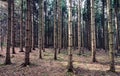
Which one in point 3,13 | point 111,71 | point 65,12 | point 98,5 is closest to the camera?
point 111,71

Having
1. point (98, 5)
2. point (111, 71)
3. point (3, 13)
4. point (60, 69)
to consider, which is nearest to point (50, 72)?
point (60, 69)

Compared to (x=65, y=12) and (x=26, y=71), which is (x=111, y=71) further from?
(x=65, y=12)

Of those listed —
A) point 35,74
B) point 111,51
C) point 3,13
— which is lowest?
point 35,74

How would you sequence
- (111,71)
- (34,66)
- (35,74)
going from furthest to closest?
1. (34,66)
2. (111,71)
3. (35,74)

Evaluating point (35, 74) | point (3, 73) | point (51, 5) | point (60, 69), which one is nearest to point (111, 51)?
point (60, 69)

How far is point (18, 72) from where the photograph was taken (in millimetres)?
11602

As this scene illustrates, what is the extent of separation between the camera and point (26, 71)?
38.8 feet

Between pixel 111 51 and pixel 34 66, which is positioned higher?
pixel 111 51

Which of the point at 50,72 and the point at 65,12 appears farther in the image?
the point at 65,12

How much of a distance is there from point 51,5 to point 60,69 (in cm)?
3343

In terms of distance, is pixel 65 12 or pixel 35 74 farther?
pixel 65 12

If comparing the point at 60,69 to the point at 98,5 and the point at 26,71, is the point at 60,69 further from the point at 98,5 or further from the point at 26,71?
the point at 98,5

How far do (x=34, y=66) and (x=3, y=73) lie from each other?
2.30 metres

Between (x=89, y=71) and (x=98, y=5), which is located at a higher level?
(x=98, y=5)
